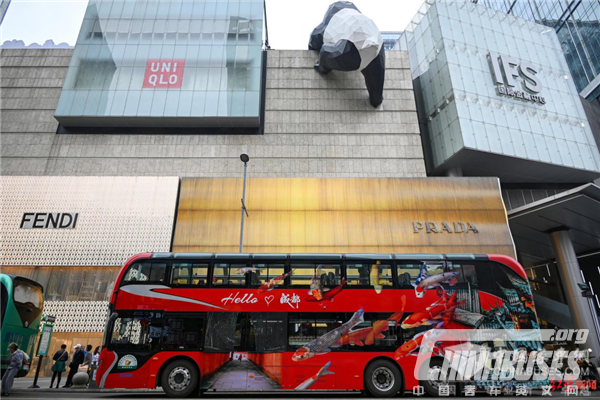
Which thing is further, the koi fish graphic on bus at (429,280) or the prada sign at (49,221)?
the prada sign at (49,221)

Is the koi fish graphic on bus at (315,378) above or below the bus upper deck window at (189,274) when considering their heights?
below

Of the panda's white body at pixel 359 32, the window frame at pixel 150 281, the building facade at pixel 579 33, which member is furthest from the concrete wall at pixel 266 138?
the building facade at pixel 579 33

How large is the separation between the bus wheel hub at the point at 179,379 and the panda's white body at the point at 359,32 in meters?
22.1

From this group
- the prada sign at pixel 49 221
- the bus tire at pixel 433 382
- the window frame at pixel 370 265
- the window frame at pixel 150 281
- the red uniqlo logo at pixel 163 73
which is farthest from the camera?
the red uniqlo logo at pixel 163 73

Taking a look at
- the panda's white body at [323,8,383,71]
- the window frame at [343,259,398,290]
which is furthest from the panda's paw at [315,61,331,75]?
the window frame at [343,259,398,290]

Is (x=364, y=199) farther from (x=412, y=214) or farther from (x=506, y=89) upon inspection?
(x=506, y=89)

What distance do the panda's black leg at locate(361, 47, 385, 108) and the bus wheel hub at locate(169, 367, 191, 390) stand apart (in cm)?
2246

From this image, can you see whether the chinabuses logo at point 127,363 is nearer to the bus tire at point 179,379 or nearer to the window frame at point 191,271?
the bus tire at point 179,379

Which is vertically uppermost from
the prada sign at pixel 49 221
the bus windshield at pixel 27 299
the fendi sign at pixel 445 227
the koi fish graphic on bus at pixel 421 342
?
the prada sign at pixel 49 221

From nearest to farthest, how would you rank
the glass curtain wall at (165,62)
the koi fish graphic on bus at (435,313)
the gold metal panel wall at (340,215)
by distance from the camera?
the koi fish graphic on bus at (435,313) → the gold metal panel wall at (340,215) → the glass curtain wall at (165,62)

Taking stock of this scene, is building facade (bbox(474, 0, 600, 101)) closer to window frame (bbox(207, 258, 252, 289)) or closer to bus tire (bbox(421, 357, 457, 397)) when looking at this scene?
bus tire (bbox(421, 357, 457, 397))

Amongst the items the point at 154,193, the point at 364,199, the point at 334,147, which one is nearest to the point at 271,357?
the point at 364,199

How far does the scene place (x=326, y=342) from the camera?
9367 millimetres

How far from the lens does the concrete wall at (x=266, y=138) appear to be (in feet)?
79.6
